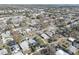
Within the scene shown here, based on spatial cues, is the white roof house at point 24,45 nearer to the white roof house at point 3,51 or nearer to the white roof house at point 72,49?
the white roof house at point 3,51

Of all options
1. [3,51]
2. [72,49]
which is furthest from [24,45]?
[72,49]

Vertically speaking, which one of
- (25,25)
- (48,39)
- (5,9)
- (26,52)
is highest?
(5,9)

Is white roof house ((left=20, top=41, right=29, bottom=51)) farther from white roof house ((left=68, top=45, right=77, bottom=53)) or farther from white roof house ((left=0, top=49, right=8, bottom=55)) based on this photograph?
white roof house ((left=68, top=45, right=77, bottom=53))

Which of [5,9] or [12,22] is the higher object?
[5,9]

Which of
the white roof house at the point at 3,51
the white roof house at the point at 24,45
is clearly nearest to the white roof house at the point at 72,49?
the white roof house at the point at 24,45

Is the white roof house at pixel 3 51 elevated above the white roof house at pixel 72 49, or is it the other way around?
the white roof house at pixel 72 49

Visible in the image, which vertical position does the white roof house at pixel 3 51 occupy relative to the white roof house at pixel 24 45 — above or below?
below

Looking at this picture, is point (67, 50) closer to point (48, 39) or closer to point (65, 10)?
point (48, 39)

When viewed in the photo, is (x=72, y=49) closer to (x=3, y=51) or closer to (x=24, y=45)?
(x=24, y=45)

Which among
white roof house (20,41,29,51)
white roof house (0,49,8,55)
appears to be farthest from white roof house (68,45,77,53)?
white roof house (0,49,8,55)
